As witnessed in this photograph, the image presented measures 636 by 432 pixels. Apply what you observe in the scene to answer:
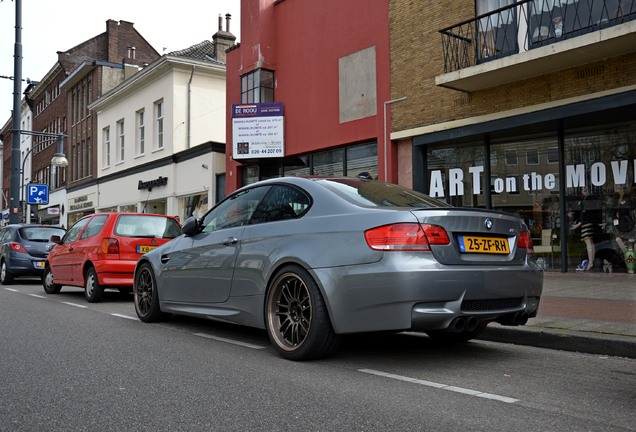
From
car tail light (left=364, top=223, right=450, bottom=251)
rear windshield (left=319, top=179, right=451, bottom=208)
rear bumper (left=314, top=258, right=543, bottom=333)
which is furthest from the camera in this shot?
rear windshield (left=319, top=179, right=451, bottom=208)

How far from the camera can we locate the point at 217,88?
2614 cm

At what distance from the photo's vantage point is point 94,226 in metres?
10.4

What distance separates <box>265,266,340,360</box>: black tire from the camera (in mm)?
4629

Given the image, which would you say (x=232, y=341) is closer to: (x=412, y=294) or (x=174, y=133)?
(x=412, y=294)

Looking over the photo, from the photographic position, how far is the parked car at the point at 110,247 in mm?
9688

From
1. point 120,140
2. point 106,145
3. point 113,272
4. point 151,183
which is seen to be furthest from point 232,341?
point 106,145

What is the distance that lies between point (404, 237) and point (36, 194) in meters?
27.7

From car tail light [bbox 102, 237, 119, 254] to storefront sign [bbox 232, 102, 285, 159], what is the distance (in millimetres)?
8838

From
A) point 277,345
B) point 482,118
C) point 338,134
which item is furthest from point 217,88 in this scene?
point 277,345

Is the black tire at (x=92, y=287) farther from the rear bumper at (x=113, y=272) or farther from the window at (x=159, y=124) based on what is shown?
the window at (x=159, y=124)

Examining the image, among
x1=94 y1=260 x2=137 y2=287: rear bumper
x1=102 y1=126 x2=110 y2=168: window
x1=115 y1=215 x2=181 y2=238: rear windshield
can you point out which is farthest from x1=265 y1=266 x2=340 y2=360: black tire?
x1=102 y1=126 x2=110 y2=168: window

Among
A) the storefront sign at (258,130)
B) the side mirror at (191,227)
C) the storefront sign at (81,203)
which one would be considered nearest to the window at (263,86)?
the storefront sign at (258,130)

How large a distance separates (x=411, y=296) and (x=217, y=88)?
76.4 ft

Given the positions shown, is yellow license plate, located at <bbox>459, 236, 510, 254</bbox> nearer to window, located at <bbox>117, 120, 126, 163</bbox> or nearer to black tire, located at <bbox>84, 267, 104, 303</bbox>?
black tire, located at <bbox>84, 267, 104, 303</bbox>
